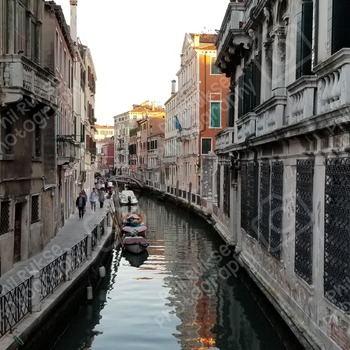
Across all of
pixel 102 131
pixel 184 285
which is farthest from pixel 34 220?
pixel 102 131

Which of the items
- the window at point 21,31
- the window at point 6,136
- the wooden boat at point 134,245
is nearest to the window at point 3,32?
the window at point 21,31

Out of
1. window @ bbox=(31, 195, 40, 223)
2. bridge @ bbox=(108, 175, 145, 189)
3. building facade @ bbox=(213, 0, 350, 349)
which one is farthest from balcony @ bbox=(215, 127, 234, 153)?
bridge @ bbox=(108, 175, 145, 189)

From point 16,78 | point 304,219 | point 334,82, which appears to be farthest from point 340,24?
point 16,78

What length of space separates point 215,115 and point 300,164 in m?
27.5

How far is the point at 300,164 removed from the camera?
826 centimetres

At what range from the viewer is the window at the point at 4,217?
11086 millimetres

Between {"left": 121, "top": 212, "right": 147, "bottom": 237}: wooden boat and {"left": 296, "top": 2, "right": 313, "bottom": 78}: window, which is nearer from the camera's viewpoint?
{"left": 296, "top": 2, "right": 313, "bottom": 78}: window

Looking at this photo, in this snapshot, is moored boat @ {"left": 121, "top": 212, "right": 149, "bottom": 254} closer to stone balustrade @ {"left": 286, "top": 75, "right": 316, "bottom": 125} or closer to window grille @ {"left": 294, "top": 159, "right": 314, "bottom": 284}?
window grille @ {"left": 294, "top": 159, "right": 314, "bottom": 284}

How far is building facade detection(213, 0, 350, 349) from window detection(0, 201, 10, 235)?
5.36 m

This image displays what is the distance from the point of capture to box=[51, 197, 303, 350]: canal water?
9.31 meters

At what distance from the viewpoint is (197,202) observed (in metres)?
31.4

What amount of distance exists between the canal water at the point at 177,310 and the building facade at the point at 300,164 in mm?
579

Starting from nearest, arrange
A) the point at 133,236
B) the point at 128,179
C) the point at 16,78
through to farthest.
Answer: the point at 16,78, the point at 133,236, the point at 128,179

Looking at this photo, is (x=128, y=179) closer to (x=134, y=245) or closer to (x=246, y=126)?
(x=134, y=245)
